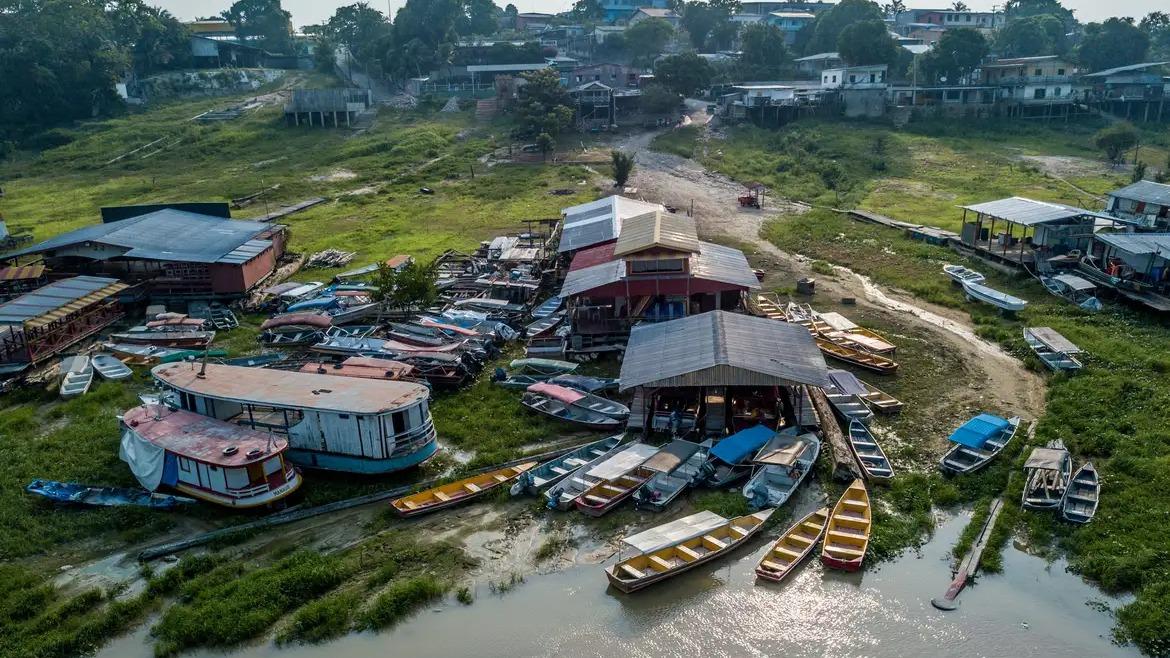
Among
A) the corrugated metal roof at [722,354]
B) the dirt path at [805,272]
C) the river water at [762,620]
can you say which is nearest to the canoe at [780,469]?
the corrugated metal roof at [722,354]

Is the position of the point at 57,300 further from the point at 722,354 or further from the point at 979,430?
the point at 979,430

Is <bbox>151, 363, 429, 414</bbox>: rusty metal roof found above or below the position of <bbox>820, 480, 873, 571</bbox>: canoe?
above

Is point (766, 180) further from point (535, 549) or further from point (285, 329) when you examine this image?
point (535, 549)

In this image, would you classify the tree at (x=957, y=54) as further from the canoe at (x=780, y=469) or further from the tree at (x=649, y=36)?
the canoe at (x=780, y=469)

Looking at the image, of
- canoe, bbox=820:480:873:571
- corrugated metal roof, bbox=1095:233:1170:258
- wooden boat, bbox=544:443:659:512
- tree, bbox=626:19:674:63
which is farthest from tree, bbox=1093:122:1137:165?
wooden boat, bbox=544:443:659:512

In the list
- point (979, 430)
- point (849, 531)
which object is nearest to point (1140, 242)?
point (979, 430)

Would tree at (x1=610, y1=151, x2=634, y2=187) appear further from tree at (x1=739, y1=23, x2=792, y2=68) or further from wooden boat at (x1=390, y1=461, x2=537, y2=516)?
tree at (x1=739, y1=23, x2=792, y2=68)

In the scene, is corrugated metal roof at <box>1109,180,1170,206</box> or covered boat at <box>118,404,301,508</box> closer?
covered boat at <box>118,404,301,508</box>
